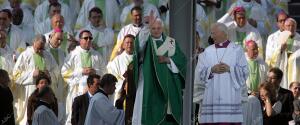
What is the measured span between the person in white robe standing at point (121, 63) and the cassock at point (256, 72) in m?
1.98

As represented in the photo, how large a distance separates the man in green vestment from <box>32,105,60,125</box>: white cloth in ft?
8.55

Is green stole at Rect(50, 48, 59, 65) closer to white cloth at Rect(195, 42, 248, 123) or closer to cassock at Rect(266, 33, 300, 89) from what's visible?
cassock at Rect(266, 33, 300, 89)

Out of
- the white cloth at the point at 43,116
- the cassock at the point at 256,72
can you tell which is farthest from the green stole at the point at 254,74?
the white cloth at the point at 43,116

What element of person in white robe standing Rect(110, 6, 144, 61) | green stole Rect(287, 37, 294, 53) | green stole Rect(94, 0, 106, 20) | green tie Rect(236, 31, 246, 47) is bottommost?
green stole Rect(287, 37, 294, 53)

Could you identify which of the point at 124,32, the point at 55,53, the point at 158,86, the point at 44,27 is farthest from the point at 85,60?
the point at 158,86

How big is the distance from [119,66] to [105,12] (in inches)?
91.8

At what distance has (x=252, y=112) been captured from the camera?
22.4 m

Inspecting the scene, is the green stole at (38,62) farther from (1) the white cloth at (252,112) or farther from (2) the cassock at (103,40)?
(1) the white cloth at (252,112)

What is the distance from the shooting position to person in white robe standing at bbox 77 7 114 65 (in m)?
26.6

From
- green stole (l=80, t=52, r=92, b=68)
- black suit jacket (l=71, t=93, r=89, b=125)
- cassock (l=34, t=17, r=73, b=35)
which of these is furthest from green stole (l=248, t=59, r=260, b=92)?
black suit jacket (l=71, t=93, r=89, b=125)

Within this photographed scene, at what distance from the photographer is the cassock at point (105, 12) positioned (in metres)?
27.4

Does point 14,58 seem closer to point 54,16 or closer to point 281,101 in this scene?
point 54,16

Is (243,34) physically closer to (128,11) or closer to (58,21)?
(128,11)

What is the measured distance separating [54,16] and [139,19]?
1.50 m
